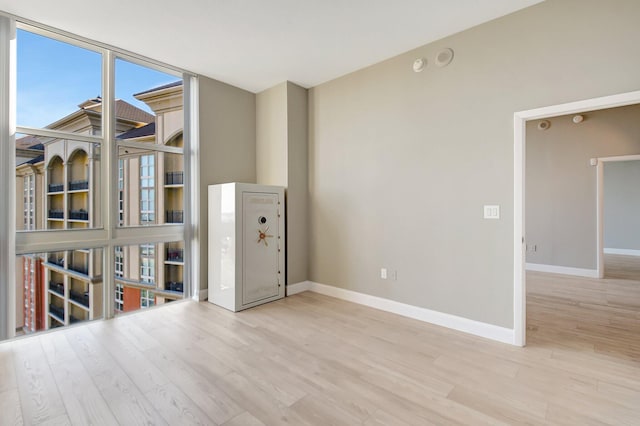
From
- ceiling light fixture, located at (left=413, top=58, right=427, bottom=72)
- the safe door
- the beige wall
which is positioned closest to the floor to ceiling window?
the safe door

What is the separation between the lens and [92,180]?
3.25 m

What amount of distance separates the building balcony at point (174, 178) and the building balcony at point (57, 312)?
69.4 inches

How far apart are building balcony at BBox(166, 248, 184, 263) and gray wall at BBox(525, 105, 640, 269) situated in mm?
6347

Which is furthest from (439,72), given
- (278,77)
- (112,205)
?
(112,205)

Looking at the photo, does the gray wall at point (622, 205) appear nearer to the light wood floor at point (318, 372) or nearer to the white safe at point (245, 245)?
the light wood floor at point (318, 372)

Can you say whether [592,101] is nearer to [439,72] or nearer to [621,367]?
[439,72]

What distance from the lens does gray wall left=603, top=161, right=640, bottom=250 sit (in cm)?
740

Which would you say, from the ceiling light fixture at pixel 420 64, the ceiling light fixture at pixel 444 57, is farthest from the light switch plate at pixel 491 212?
the ceiling light fixture at pixel 420 64

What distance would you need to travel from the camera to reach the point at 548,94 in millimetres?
2553

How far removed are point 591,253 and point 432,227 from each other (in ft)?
13.5

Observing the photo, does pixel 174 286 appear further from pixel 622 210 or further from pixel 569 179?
pixel 622 210

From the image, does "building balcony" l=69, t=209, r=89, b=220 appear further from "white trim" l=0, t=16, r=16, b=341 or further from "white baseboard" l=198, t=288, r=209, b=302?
"white baseboard" l=198, t=288, r=209, b=302

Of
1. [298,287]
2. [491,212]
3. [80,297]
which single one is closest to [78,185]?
[80,297]

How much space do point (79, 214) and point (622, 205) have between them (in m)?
11.4
